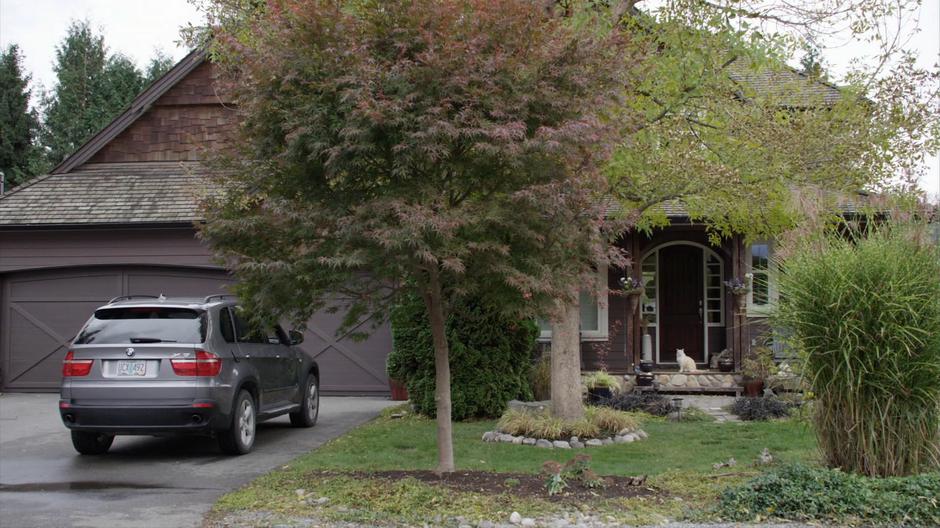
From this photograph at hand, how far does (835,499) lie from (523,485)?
89.9 inches

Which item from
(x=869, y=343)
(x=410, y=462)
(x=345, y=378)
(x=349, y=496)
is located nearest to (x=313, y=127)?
(x=349, y=496)

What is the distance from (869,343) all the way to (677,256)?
9849 mm

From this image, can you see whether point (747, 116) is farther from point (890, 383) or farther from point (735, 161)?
point (890, 383)

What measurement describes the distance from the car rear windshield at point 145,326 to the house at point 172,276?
5887 millimetres

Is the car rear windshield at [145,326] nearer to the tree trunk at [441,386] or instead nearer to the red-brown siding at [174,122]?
the tree trunk at [441,386]

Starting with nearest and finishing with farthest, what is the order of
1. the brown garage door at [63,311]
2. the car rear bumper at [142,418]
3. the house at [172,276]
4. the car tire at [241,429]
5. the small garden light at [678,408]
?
the car rear bumper at [142,418], the car tire at [241,429], the small garden light at [678,408], the house at [172,276], the brown garage door at [63,311]

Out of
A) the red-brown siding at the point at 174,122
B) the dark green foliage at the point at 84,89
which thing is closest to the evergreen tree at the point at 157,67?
the dark green foliage at the point at 84,89

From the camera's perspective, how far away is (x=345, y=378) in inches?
596

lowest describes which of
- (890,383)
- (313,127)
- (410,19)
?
(890,383)

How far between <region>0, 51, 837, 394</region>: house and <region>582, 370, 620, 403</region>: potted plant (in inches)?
72.1

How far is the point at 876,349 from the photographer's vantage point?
6586 mm

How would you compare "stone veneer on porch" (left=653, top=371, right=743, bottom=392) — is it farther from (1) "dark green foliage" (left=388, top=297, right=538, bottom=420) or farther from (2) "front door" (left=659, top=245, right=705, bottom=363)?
(1) "dark green foliage" (left=388, top=297, right=538, bottom=420)

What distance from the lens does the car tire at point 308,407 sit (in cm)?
1130

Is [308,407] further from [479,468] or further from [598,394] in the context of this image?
[598,394]
